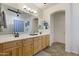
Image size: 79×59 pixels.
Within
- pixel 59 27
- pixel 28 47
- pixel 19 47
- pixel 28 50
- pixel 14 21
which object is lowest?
pixel 28 50

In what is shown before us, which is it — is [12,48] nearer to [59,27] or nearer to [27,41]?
[27,41]

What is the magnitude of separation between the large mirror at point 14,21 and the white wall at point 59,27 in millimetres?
2788

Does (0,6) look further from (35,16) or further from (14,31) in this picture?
(35,16)

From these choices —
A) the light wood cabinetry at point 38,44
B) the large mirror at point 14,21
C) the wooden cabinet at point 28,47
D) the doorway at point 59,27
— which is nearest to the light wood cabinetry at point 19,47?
the wooden cabinet at point 28,47

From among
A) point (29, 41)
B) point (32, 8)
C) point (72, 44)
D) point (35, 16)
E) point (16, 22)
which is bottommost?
point (72, 44)

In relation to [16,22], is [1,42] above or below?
below

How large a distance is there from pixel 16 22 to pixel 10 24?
35 cm

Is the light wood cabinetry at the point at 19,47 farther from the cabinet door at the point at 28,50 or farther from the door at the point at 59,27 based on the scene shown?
the door at the point at 59,27

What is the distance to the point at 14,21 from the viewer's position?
3611 mm

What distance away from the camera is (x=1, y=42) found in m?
2.40

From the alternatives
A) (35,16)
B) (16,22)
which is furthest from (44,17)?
(16,22)

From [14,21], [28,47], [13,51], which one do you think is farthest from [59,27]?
[13,51]

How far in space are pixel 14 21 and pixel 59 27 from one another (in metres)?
4.42

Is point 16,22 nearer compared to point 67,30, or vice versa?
point 16,22
